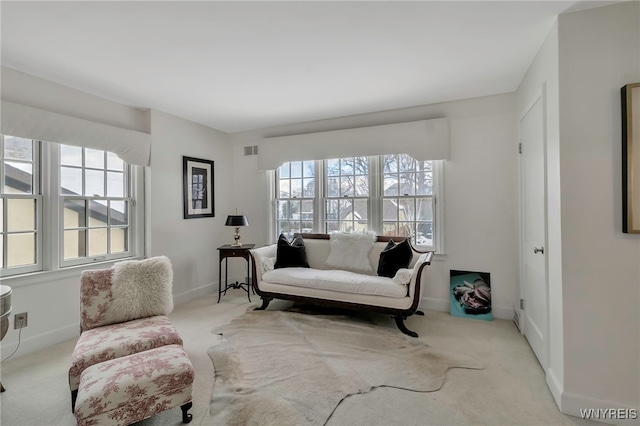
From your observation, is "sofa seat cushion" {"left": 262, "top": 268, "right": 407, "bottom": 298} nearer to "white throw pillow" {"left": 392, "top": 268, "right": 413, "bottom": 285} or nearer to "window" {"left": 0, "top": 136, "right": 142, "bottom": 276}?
"white throw pillow" {"left": 392, "top": 268, "right": 413, "bottom": 285}

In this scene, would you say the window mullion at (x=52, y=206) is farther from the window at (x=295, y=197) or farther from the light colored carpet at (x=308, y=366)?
the window at (x=295, y=197)

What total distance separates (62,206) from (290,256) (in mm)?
2433

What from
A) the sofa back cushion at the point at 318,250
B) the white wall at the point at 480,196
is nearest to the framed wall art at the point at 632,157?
the white wall at the point at 480,196

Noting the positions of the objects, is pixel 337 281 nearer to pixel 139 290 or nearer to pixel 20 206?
pixel 139 290

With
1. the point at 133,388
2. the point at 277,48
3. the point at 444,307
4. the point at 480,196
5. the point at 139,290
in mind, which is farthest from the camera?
the point at 444,307

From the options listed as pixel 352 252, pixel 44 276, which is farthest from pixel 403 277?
pixel 44 276

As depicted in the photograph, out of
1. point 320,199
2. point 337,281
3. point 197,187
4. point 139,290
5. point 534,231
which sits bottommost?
point 337,281

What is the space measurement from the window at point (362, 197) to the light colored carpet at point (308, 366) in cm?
134

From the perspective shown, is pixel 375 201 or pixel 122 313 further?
pixel 375 201

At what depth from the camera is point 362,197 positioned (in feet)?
13.3

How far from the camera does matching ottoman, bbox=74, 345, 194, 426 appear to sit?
4.91 feet

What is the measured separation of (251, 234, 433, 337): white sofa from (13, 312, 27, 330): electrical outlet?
209 cm

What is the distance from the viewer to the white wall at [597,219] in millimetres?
1736

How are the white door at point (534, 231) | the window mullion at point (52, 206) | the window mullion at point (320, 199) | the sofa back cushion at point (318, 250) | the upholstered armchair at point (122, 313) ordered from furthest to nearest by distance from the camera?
the window mullion at point (320, 199), the sofa back cushion at point (318, 250), the window mullion at point (52, 206), the white door at point (534, 231), the upholstered armchair at point (122, 313)
